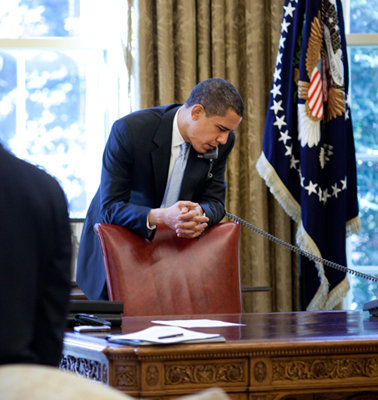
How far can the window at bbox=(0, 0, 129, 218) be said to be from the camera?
4.15 meters

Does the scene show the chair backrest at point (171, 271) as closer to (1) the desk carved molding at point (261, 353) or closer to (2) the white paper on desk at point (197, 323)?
(2) the white paper on desk at point (197, 323)

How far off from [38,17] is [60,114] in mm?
662

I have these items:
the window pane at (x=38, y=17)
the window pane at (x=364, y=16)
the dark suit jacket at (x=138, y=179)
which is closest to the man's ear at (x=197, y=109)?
the dark suit jacket at (x=138, y=179)

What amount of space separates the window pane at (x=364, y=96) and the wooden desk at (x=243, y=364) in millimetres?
2834

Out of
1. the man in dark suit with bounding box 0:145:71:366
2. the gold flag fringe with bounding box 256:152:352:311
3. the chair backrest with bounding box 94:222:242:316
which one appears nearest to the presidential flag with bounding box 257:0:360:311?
the gold flag fringe with bounding box 256:152:352:311

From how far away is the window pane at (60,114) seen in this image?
418cm

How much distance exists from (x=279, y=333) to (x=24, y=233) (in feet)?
3.58

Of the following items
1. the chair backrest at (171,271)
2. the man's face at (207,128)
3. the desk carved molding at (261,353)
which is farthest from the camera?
the man's face at (207,128)

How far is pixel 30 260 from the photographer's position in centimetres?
91

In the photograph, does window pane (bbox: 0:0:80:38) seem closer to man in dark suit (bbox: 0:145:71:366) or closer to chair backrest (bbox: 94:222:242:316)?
chair backrest (bbox: 94:222:242:316)

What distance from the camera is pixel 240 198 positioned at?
4.05 metres

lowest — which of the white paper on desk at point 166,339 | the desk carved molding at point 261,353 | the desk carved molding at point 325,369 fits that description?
the desk carved molding at point 325,369

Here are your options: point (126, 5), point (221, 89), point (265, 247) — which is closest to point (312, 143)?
point (265, 247)

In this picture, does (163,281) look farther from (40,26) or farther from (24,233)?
(40,26)
